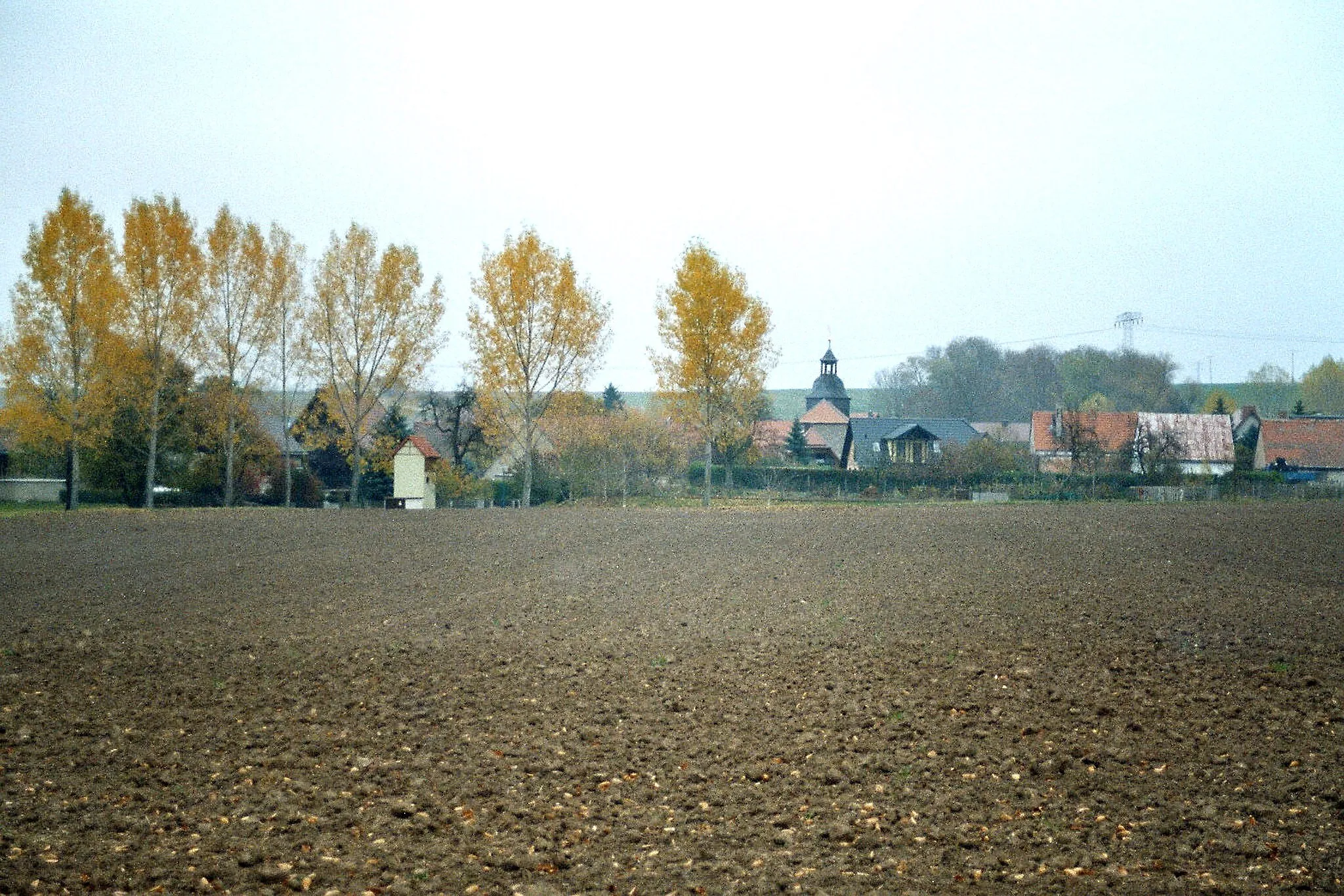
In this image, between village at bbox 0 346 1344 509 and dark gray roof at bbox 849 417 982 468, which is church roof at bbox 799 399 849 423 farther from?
village at bbox 0 346 1344 509

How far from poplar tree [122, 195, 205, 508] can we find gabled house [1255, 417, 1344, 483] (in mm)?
56844

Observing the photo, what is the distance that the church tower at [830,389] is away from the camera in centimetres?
10812

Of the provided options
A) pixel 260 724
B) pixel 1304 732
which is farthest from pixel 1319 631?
pixel 260 724

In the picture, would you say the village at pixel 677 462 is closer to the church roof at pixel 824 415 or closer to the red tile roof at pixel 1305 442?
the red tile roof at pixel 1305 442

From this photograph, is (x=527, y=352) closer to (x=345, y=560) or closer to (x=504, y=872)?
(x=345, y=560)

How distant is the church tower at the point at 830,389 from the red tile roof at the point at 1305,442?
47.4m

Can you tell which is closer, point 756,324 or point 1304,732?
point 1304,732

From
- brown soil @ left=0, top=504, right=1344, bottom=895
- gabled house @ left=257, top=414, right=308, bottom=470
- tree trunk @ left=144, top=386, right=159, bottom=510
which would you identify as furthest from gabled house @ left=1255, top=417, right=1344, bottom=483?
tree trunk @ left=144, top=386, right=159, bottom=510

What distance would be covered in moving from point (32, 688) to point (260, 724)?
3099mm

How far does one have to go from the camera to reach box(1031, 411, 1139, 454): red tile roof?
53.2 meters

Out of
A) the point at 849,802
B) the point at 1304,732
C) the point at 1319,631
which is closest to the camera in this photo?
the point at 849,802

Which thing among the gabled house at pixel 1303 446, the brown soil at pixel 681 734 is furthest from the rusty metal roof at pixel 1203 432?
the brown soil at pixel 681 734

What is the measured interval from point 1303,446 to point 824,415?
45.9 meters

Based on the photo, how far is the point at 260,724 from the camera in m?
8.77
